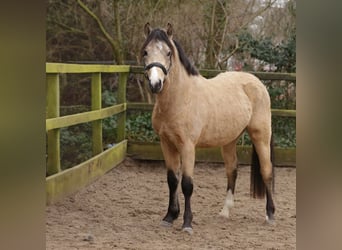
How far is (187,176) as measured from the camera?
2.10 m

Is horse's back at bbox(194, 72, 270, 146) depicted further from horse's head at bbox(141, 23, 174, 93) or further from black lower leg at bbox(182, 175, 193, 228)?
horse's head at bbox(141, 23, 174, 93)

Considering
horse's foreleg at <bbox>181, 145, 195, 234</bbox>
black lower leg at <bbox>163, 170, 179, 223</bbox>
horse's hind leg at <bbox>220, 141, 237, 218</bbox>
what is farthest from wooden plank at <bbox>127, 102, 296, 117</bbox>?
horse's foreleg at <bbox>181, 145, 195, 234</bbox>

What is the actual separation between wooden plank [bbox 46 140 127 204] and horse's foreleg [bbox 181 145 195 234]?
61 cm

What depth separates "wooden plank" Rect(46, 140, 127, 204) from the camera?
2342 mm

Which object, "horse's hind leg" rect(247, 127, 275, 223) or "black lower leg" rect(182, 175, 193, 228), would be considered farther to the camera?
"horse's hind leg" rect(247, 127, 275, 223)

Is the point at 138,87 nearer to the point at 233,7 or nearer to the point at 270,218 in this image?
the point at 233,7

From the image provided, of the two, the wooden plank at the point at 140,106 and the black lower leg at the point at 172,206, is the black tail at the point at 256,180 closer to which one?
the black lower leg at the point at 172,206

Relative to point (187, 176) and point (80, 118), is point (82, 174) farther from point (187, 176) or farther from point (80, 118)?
point (187, 176)

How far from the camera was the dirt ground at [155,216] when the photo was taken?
204 centimetres

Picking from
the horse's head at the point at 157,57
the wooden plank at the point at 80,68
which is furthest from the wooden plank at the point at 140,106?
the horse's head at the point at 157,57

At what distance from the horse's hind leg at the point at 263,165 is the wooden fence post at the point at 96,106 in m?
1.01

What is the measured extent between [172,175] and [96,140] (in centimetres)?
103
